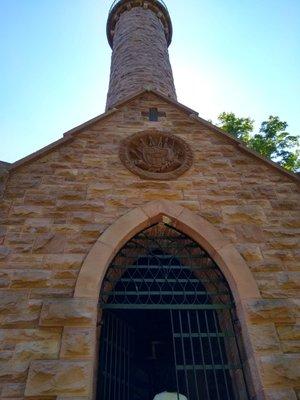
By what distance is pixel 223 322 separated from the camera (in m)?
4.42

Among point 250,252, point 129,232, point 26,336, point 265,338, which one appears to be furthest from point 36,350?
point 250,252

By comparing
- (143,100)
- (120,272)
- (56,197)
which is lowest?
(120,272)

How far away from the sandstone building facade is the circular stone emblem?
0.7 inches

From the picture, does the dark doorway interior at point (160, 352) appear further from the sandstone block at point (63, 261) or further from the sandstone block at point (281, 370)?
the sandstone block at point (281, 370)

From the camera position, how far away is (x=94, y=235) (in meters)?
4.23

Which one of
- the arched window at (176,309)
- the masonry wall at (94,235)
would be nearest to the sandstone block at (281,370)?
the masonry wall at (94,235)

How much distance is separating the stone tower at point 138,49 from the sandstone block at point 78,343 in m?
5.97

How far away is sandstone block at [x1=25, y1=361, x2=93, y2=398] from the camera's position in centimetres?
308

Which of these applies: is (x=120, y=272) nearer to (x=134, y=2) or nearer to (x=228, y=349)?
(x=228, y=349)

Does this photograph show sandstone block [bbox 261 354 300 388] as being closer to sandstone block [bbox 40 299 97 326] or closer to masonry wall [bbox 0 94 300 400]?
masonry wall [bbox 0 94 300 400]

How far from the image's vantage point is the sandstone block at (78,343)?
330 centimetres

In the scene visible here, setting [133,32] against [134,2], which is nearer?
[133,32]

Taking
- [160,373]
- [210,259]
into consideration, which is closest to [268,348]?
[210,259]

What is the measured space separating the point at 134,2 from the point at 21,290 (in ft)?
41.7
